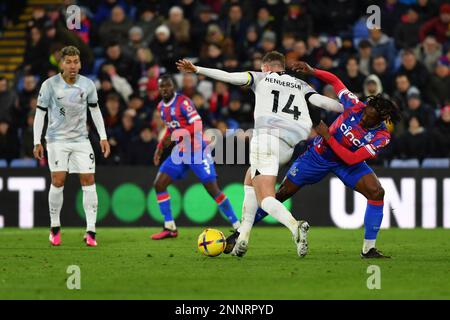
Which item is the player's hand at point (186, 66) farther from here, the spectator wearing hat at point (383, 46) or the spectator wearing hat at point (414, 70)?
the spectator wearing hat at point (383, 46)

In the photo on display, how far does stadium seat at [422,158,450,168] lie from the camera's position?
16812 millimetres

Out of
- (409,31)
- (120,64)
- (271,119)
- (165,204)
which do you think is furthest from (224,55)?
(271,119)

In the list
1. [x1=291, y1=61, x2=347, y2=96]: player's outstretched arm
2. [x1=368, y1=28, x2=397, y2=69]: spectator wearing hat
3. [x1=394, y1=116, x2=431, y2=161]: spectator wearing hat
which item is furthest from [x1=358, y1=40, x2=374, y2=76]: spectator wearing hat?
[x1=291, y1=61, x2=347, y2=96]: player's outstretched arm

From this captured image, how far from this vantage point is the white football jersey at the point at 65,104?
12523 mm

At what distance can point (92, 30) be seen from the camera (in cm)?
2133

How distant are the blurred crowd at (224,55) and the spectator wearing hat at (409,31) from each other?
0.02 m

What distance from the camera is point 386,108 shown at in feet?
34.6

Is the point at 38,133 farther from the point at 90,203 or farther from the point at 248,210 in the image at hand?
the point at 248,210

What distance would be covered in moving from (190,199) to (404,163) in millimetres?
3788

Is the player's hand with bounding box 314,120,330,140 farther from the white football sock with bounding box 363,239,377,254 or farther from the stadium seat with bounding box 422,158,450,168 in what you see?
the stadium seat with bounding box 422,158,450,168

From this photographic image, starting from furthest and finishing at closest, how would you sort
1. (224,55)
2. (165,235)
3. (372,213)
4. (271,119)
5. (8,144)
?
(224,55) < (8,144) < (165,235) < (372,213) < (271,119)

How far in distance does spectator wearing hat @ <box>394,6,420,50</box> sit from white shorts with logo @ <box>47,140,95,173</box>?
30.8ft
